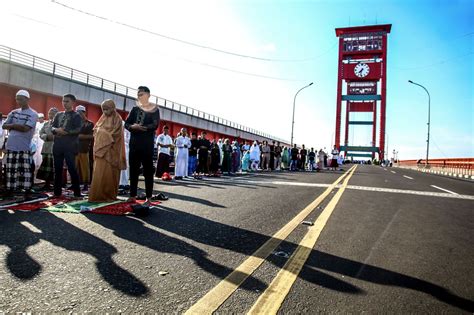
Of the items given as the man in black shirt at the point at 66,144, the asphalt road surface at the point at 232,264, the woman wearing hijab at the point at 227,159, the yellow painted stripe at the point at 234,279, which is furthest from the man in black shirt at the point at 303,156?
the yellow painted stripe at the point at 234,279

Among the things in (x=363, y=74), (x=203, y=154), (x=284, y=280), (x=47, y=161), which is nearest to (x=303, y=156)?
(x=203, y=154)

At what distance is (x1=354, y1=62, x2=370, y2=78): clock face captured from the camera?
75188 millimetres

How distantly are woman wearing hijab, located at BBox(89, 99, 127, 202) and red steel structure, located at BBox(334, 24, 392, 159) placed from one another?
72.7 meters

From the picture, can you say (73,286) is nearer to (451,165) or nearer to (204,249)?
(204,249)

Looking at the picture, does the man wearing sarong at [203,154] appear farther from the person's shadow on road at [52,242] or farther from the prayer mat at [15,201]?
the person's shadow on road at [52,242]

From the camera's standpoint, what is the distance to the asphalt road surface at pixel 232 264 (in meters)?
1.83

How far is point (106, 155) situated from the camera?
5.17 meters

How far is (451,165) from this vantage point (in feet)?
94.8

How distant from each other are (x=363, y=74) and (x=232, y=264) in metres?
81.0

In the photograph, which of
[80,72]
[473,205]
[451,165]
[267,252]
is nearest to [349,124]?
[451,165]

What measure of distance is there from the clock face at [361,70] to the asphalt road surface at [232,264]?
7802cm

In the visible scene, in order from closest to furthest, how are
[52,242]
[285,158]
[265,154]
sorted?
[52,242] < [265,154] < [285,158]

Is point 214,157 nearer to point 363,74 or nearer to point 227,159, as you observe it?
point 227,159

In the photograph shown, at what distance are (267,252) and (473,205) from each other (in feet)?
19.2
